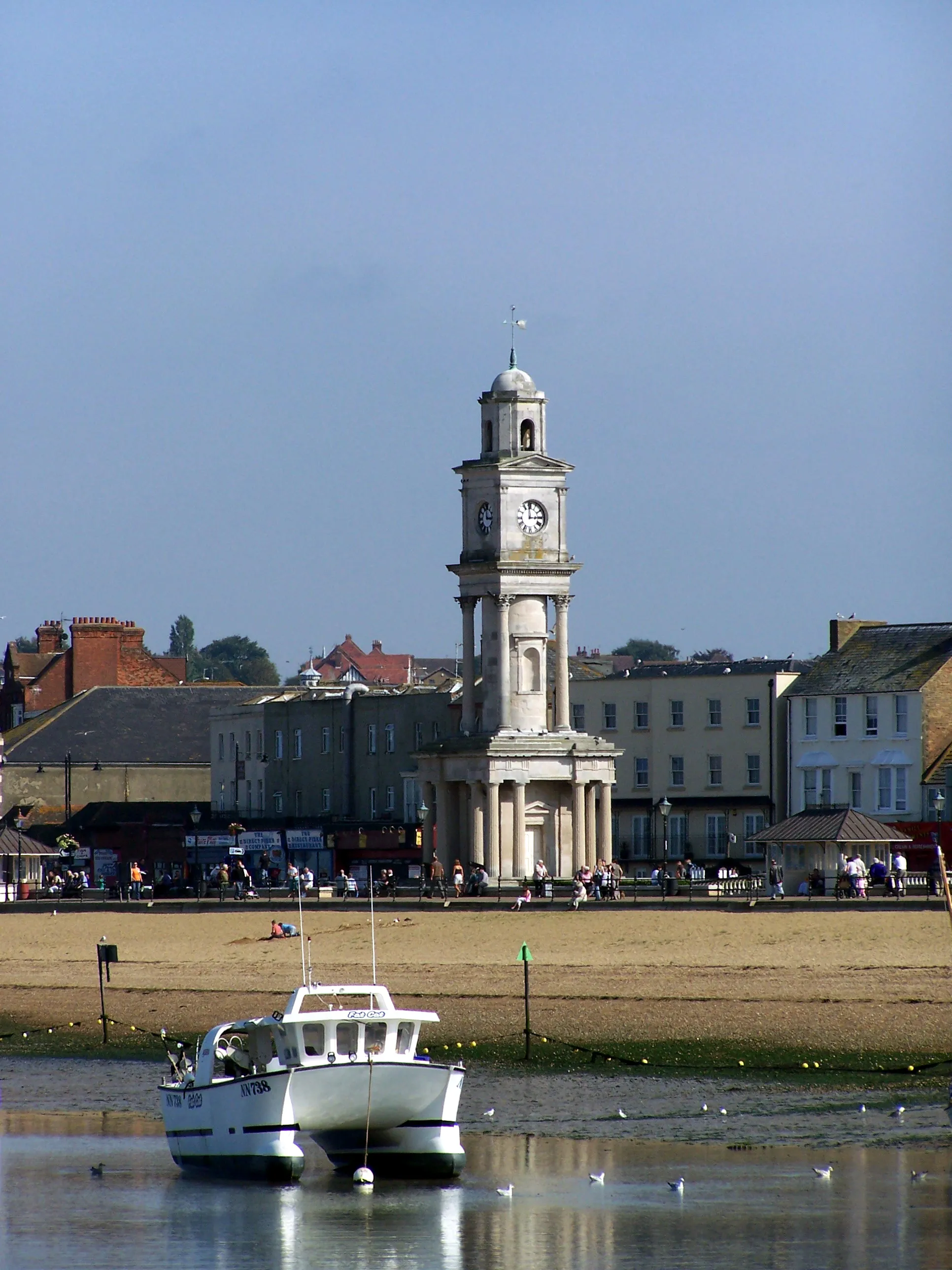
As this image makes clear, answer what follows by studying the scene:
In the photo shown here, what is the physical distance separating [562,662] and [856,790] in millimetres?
16526

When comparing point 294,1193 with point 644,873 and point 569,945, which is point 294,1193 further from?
point 644,873

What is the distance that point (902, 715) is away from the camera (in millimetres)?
88188

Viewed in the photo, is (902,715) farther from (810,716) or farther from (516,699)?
(516,699)

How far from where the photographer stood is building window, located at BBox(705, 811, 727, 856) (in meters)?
95.1

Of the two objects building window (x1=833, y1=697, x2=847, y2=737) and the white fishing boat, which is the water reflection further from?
building window (x1=833, y1=697, x2=847, y2=737)

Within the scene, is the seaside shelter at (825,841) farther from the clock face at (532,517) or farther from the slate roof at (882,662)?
the slate roof at (882,662)

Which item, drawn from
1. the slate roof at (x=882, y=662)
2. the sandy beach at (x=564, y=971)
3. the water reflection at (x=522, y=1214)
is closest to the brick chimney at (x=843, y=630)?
the slate roof at (x=882, y=662)

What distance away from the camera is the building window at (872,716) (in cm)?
8906

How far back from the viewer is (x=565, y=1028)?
45906mm

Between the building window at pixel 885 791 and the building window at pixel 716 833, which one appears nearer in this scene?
the building window at pixel 885 791

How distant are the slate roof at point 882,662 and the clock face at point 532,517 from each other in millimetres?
16363

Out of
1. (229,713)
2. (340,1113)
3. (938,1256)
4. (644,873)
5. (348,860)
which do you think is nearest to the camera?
(938,1256)

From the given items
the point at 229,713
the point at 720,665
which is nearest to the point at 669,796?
the point at 720,665

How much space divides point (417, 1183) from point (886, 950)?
72.9ft
